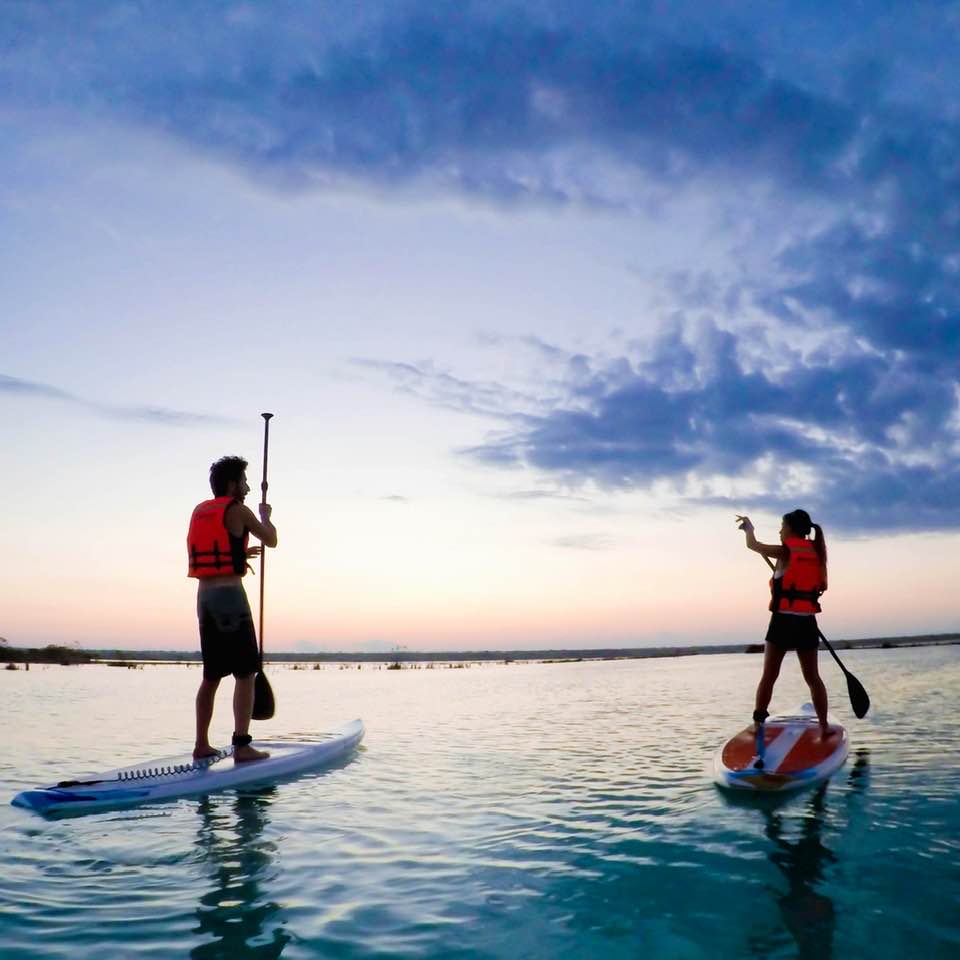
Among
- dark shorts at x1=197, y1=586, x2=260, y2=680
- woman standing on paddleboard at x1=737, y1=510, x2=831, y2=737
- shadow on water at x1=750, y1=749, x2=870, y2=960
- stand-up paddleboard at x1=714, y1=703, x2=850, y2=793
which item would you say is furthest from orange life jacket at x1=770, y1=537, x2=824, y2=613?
dark shorts at x1=197, y1=586, x2=260, y2=680

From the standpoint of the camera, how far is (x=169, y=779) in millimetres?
7492

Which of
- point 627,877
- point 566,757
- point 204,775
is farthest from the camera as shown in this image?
point 566,757

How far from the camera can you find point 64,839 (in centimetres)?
595

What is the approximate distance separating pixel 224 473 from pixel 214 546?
32.4 inches

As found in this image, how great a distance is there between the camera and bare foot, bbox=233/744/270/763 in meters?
8.35

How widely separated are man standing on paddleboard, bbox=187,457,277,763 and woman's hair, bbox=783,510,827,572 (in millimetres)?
6099

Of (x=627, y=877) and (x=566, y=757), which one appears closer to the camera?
(x=627, y=877)

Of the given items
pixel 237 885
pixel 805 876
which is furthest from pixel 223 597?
pixel 805 876

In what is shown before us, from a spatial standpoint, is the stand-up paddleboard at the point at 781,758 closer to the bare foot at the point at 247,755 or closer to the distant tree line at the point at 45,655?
the bare foot at the point at 247,755

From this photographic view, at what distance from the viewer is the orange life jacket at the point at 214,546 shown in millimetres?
8242

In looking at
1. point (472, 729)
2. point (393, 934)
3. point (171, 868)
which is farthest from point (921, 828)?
point (472, 729)

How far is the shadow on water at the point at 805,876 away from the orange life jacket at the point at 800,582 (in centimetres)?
217

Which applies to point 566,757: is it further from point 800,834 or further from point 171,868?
point 171,868

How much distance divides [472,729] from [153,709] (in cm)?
819
